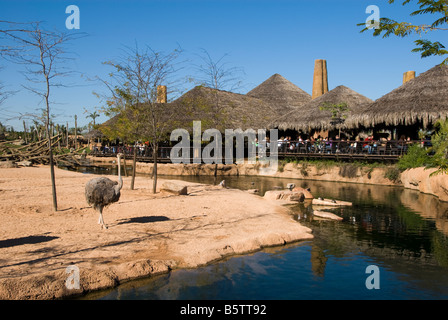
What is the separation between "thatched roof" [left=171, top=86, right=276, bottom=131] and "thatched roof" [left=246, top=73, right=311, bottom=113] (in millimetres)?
1604

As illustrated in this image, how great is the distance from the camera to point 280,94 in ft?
124

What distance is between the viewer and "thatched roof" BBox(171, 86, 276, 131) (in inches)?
988

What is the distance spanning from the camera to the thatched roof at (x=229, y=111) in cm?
2509

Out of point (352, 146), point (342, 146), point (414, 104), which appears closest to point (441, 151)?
point (414, 104)

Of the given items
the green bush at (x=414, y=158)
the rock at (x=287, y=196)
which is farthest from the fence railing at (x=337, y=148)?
the rock at (x=287, y=196)

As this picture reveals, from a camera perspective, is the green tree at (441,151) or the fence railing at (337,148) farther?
the fence railing at (337,148)

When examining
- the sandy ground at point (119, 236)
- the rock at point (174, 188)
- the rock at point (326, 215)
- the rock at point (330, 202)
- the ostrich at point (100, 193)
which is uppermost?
the ostrich at point (100, 193)

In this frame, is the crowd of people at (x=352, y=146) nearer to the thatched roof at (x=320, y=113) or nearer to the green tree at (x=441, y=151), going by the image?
the thatched roof at (x=320, y=113)

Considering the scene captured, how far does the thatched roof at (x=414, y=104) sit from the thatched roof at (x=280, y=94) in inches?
515

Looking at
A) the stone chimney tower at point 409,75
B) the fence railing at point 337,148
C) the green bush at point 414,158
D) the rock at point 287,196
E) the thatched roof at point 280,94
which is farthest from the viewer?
the thatched roof at point 280,94

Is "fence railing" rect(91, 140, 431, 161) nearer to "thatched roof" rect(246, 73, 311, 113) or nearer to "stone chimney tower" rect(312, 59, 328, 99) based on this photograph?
"thatched roof" rect(246, 73, 311, 113)

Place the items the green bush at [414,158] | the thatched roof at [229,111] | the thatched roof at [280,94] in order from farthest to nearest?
the thatched roof at [280,94], the thatched roof at [229,111], the green bush at [414,158]

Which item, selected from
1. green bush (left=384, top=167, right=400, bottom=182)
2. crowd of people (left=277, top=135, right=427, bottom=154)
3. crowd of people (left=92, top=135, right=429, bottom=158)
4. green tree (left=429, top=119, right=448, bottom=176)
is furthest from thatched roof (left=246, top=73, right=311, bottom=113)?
green tree (left=429, top=119, right=448, bottom=176)
